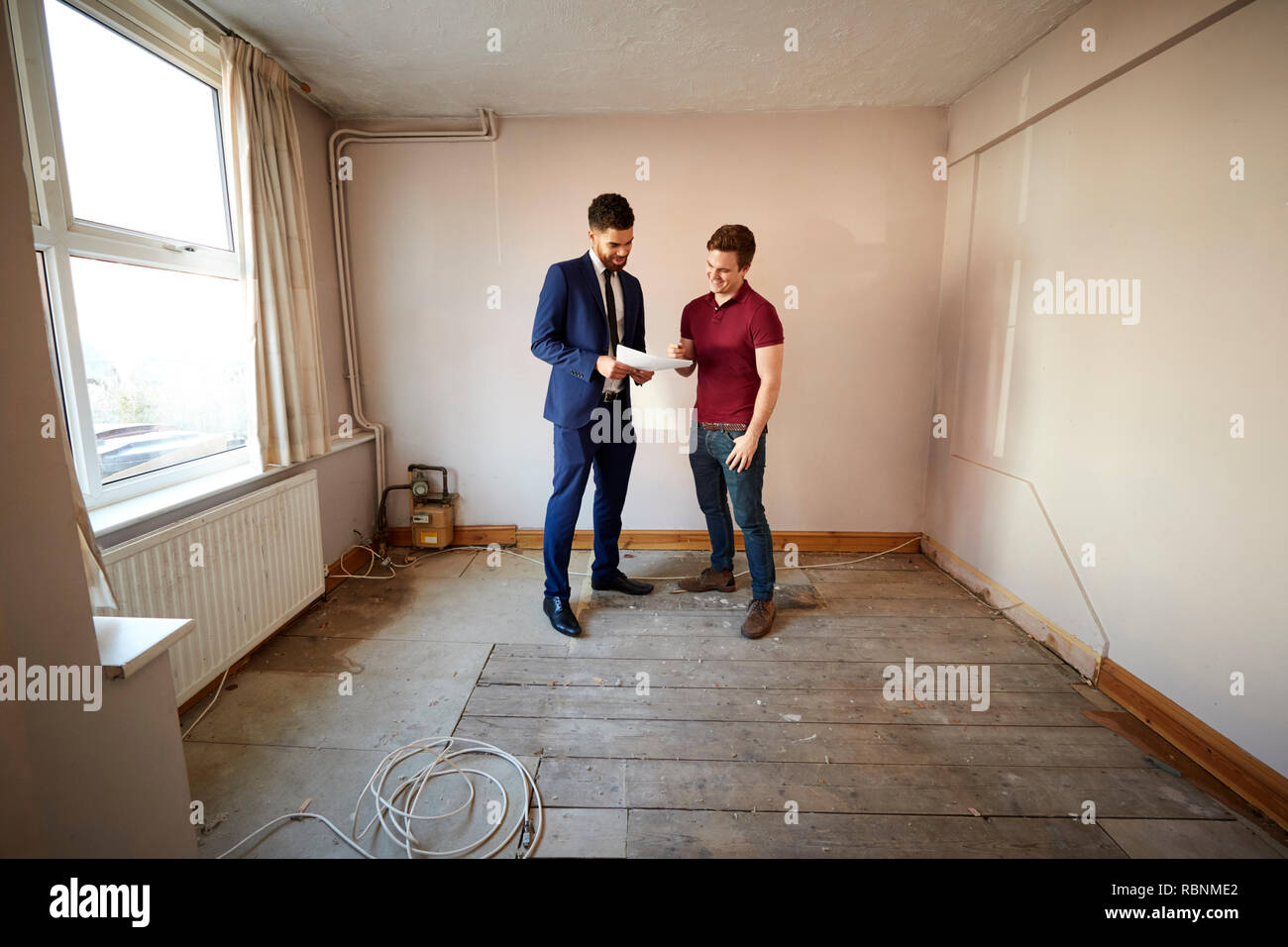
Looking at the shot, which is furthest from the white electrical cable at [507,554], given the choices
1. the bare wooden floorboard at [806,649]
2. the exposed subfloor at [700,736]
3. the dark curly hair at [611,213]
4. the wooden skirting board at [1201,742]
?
the dark curly hair at [611,213]

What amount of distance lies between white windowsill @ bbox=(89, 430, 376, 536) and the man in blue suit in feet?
4.11

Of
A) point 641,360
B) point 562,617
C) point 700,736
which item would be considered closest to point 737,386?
point 641,360

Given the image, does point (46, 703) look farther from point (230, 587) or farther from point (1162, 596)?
point (1162, 596)

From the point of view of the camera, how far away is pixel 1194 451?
71.7 inches

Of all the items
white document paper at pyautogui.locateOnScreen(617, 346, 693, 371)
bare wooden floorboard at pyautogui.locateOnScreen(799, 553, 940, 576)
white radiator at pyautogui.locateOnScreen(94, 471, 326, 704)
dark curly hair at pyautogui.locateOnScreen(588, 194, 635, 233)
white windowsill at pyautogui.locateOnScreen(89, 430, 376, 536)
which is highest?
dark curly hair at pyautogui.locateOnScreen(588, 194, 635, 233)

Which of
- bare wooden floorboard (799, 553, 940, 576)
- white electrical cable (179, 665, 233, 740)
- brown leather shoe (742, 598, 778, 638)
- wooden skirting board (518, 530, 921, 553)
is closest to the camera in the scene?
white electrical cable (179, 665, 233, 740)

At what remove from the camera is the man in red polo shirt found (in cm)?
237

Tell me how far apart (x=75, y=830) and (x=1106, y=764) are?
2.57m

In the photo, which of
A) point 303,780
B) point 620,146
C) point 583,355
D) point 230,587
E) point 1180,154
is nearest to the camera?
point 303,780

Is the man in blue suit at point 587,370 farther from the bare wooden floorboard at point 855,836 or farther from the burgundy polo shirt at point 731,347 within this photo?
the bare wooden floorboard at point 855,836

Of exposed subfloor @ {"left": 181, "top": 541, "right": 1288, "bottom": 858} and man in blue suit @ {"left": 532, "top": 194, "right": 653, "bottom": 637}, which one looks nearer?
exposed subfloor @ {"left": 181, "top": 541, "right": 1288, "bottom": 858}

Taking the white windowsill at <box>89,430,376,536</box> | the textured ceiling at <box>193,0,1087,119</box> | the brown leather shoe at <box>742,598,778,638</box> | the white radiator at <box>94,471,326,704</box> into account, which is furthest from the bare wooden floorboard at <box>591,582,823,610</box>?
the textured ceiling at <box>193,0,1087,119</box>

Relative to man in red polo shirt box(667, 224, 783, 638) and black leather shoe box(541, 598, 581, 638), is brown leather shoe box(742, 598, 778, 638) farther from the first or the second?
black leather shoe box(541, 598, 581, 638)
